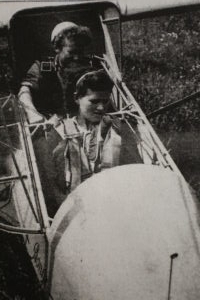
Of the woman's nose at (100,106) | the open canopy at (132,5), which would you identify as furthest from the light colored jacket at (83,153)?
the open canopy at (132,5)

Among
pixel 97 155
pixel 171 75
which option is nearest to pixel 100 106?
pixel 97 155

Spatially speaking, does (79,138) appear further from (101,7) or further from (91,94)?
(101,7)

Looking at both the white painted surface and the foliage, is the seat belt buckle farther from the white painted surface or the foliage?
the white painted surface

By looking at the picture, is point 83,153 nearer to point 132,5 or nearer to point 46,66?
point 46,66

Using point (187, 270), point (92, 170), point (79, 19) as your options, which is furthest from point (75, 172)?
point (79, 19)

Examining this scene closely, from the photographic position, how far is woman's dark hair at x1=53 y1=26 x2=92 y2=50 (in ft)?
9.40

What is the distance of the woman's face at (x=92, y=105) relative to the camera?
2.52 meters

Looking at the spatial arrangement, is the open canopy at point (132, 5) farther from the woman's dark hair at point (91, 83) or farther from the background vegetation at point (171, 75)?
the woman's dark hair at point (91, 83)

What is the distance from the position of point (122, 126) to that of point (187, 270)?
102cm

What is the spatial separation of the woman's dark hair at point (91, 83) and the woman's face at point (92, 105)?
0.02 m

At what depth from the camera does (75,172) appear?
2346 mm

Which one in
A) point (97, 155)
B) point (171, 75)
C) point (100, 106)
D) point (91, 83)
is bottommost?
point (171, 75)

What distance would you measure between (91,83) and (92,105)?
4.4 inches

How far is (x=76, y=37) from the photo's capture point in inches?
114
